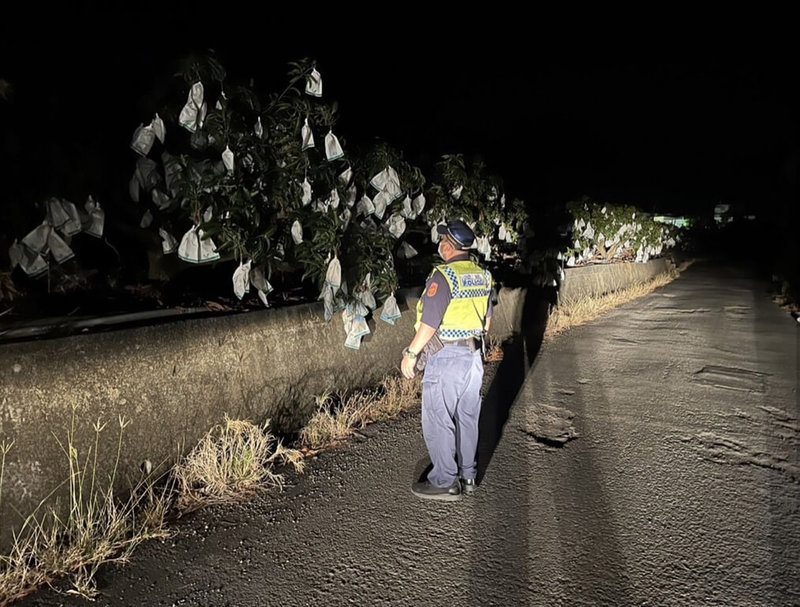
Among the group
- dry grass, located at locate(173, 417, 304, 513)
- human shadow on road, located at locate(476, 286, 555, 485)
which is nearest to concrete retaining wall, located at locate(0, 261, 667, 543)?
dry grass, located at locate(173, 417, 304, 513)

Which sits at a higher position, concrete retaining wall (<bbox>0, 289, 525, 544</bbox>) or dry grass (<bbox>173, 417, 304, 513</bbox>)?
concrete retaining wall (<bbox>0, 289, 525, 544</bbox>)

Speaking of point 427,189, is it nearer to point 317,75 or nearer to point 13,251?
point 317,75

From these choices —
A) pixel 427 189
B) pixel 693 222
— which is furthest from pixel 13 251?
pixel 693 222

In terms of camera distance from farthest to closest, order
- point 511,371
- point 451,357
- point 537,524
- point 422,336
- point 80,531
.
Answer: point 511,371 < point 451,357 < point 422,336 < point 537,524 < point 80,531

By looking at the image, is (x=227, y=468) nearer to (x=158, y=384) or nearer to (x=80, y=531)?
(x=158, y=384)

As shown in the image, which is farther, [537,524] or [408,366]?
[408,366]

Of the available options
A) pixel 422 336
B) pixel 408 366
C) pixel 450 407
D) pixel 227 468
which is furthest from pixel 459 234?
pixel 227 468

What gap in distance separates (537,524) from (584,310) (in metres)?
8.21

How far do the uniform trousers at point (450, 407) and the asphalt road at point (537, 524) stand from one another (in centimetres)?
25

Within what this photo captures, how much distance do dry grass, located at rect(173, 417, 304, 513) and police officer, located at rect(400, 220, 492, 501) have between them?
1.08 meters

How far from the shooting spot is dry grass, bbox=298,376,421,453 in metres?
4.23

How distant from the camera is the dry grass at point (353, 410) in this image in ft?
13.9

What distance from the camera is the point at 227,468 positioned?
345 centimetres

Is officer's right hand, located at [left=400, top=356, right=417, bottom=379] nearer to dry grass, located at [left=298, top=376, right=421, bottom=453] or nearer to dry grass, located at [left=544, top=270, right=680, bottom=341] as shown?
dry grass, located at [left=298, top=376, right=421, bottom=453]
